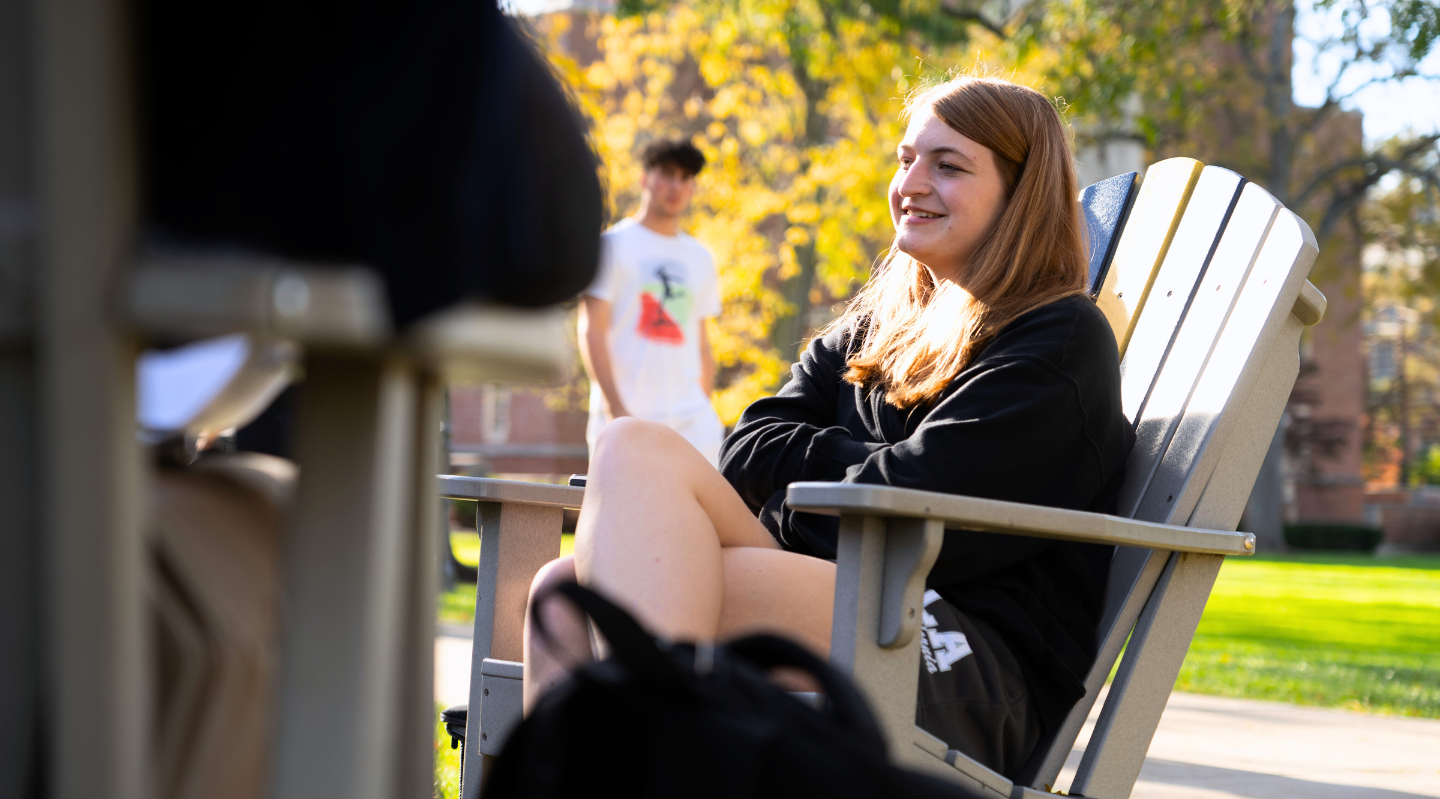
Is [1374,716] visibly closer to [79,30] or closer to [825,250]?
[79,30]

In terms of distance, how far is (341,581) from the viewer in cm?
84

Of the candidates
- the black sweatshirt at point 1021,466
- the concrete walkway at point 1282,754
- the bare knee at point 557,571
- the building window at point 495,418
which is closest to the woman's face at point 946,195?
the black sweatshirt at point 1021,466

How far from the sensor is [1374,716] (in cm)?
438

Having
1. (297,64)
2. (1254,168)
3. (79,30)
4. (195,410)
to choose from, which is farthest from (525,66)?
(1254,168)

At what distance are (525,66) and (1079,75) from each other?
29.4 ft

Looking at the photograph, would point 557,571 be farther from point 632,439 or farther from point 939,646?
Answer: point 939,646

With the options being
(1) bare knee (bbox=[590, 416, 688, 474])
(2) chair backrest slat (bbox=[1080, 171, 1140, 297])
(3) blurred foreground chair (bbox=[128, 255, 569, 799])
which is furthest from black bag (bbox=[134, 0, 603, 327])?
(2) chair backrest slat (bbox=[1080, 171, 1140, 297])

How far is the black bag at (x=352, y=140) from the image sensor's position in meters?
0.80

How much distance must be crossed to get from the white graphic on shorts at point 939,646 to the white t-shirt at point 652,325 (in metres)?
3.04


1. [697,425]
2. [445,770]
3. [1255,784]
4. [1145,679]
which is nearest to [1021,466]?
[1145,679]

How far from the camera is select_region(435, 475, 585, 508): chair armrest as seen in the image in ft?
7.76

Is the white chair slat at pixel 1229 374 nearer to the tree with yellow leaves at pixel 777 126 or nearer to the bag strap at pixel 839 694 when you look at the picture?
the bag strap at pixel 839 694

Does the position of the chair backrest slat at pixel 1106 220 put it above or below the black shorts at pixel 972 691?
above

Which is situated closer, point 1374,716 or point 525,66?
point 525,66
